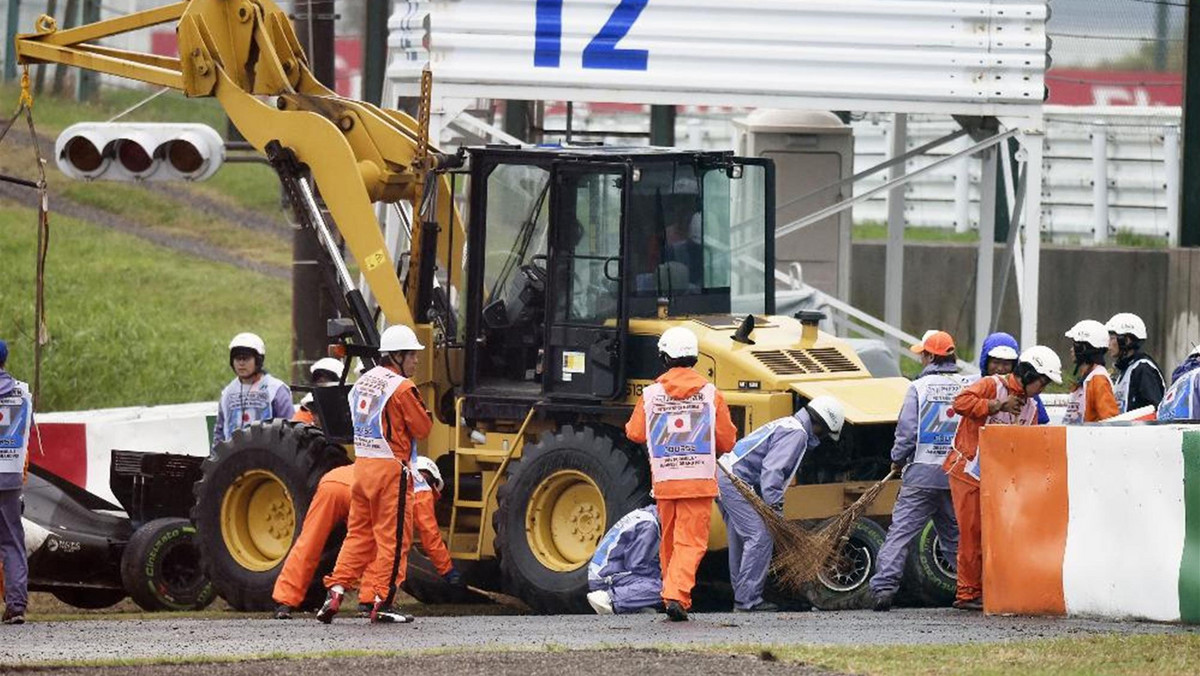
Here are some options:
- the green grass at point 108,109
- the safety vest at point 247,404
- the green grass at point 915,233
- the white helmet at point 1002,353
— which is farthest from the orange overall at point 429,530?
the green grass at point 108,109

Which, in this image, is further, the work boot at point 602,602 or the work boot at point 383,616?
the work boot at point 602,602

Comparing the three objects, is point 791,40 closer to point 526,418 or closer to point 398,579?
point 526,418

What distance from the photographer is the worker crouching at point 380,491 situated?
1286 cm

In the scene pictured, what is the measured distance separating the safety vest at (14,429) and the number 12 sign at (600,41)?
5541mm

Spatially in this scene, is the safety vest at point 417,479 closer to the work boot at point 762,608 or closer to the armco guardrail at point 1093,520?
the work boot at point 762,608

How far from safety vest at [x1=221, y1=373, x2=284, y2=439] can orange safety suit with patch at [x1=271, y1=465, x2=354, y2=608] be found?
7.62ft

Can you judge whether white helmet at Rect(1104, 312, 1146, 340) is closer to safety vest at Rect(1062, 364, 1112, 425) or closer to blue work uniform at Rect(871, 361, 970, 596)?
safety vest at Rect(1062, 364, 1112, 425)

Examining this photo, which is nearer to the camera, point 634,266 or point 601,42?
point 634,266

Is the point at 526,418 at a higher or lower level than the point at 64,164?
lower

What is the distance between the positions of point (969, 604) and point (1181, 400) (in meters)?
1.61

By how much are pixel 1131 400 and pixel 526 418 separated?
3.61 metres

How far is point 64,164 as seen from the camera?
58.6 ft

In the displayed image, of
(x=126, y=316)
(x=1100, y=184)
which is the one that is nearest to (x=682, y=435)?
(x=1100, y=184)

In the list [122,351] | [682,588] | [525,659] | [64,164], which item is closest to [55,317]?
[122,351]
